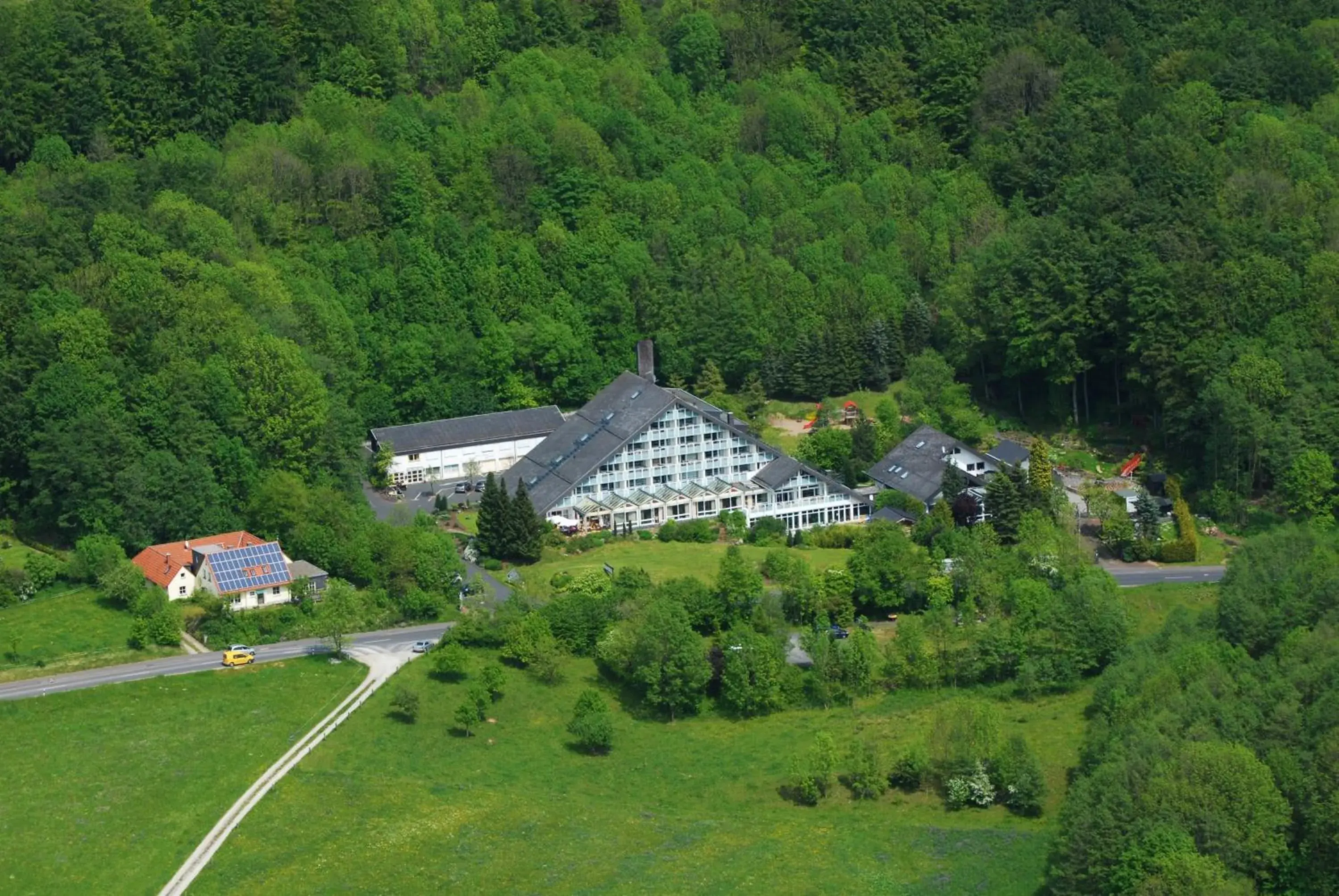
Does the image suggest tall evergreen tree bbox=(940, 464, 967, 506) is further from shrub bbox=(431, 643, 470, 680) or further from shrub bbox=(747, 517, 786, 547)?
shrub bbox=(431, 643, 470, 680)

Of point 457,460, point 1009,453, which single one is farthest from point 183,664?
point 1009,453

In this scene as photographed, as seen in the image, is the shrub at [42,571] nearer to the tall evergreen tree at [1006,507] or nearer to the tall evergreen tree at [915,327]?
the tall evergreen tree at [1006,507]

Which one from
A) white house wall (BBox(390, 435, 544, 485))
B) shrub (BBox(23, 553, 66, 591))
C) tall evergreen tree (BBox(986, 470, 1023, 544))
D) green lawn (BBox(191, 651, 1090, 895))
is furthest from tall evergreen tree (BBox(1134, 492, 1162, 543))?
shrub (BBox(23, 553, 66, 591))

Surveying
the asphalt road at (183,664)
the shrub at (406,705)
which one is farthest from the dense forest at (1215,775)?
the asphalt road at (183,664)

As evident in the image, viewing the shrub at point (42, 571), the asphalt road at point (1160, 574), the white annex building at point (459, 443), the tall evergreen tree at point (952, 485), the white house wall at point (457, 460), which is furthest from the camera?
the white annex building at point (459, 443)

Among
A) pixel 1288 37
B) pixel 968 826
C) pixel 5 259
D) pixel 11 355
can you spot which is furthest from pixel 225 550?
pixel 1288 37

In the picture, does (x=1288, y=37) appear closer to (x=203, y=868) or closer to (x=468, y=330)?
(x=468, y=330)
